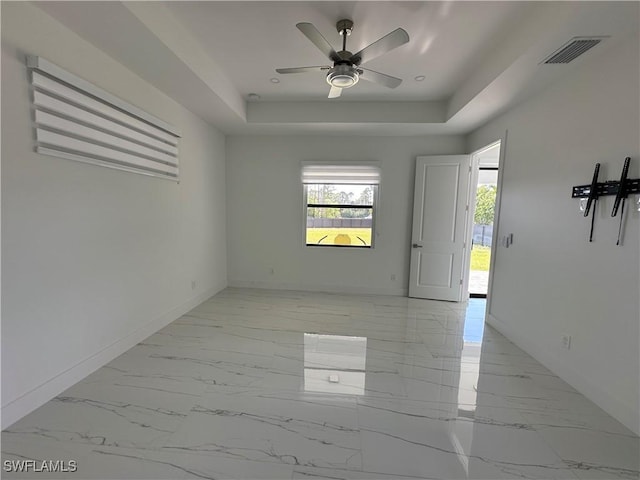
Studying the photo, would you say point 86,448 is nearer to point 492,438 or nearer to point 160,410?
point 160,410

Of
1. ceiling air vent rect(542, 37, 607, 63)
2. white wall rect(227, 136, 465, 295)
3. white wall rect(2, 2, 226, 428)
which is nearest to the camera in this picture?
white wall rect(2, 2, 226, 428)

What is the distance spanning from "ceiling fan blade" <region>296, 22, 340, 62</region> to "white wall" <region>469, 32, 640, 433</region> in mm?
1948

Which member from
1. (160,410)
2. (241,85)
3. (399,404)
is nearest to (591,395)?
(399,404)

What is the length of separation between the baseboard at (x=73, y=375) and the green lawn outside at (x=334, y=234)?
242cm

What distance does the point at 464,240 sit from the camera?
4.43m

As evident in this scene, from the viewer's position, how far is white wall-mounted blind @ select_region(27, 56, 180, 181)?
187 centimetres

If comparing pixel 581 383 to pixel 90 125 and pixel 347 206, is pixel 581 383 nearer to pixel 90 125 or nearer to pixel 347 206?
pixel 347 206

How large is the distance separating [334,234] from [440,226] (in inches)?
67.1

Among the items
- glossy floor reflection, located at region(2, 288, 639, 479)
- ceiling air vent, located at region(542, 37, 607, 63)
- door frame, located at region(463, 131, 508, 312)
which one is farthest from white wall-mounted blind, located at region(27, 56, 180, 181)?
door frame, located at region(463, 131, 508, 312)

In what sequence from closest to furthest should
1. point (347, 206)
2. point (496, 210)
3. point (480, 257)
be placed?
1. point (496, 210)
2. point (347, 206)
3. point (480, 257)

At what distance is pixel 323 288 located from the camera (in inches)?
193

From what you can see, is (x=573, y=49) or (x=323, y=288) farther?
(x=323, y=288)

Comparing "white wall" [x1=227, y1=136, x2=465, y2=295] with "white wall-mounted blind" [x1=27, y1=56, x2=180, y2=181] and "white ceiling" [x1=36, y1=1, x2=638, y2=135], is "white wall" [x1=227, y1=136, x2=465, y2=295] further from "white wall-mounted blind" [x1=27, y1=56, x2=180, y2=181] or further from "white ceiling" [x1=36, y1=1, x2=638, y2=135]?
"white wall-mounted blind" [x1=27, y1=56, x2=180, y2=181]

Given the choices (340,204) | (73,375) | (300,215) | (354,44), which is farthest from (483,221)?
(73,375)
